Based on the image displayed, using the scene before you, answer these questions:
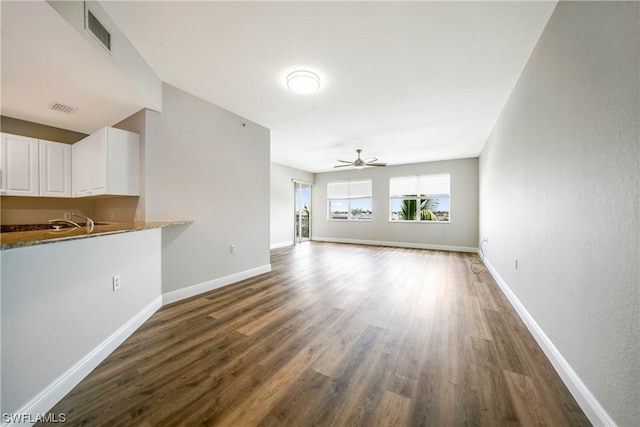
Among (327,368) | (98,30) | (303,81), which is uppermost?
(303,81)

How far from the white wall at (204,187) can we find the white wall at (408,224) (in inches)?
187

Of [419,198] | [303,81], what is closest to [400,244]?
[419,198]

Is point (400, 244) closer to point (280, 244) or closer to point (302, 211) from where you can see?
point (302, 211)

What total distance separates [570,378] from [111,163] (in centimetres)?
435

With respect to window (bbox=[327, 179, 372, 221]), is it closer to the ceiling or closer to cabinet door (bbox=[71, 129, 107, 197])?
the ceiling

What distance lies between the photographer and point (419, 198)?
7.41m

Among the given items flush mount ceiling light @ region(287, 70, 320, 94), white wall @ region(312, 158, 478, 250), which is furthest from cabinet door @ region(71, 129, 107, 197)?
white wall @ region(312, 158, 478, 250)

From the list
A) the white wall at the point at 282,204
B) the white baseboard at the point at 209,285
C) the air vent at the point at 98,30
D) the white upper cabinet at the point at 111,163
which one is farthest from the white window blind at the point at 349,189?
the air vent at the point at 98,30

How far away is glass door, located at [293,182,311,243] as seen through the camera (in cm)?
841

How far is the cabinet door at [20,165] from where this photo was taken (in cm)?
277

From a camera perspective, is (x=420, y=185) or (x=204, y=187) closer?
(x=204, y=187)

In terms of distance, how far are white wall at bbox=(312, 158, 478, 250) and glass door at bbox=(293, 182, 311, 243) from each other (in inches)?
9.7

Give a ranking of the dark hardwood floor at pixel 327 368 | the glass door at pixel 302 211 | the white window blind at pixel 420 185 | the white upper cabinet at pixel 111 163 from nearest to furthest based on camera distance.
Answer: the dark hardwood floor at pixel 327 368, the white upper cabinet at pixel 111 163, the white window blind at pixel 420 185, the glass door at pixel 302 211

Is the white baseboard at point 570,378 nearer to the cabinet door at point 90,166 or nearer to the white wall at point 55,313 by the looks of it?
the white wall at point 55,313
